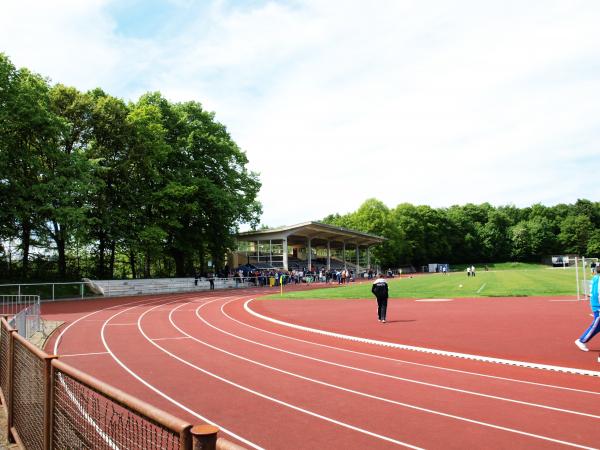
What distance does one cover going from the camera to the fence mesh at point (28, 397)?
15.7 feet

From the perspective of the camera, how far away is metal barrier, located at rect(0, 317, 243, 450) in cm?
289

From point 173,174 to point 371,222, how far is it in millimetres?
54144

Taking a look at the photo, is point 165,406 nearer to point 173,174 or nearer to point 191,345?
point 191,345

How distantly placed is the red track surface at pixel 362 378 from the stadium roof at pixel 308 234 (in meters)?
37.1

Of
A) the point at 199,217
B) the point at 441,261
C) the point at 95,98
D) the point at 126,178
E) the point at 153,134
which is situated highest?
the point at 95,98

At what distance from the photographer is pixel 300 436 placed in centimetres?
602

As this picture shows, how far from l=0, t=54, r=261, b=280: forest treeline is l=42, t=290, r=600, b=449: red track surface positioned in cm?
1638

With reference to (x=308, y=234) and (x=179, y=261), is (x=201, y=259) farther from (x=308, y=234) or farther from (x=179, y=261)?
(x=308, y=234)

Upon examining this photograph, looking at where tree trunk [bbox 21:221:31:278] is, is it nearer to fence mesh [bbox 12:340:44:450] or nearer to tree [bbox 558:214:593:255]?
fence mesh [bbox 12:340:44:450]

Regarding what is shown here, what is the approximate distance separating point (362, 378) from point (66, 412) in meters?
5.90

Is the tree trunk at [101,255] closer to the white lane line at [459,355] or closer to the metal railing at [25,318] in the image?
the metal railing at [25,318]

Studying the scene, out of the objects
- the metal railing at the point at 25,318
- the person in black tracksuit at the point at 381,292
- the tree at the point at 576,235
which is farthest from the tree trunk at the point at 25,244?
the tree at the point at 576,235

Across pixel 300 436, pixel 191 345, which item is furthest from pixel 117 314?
pixel 300 436

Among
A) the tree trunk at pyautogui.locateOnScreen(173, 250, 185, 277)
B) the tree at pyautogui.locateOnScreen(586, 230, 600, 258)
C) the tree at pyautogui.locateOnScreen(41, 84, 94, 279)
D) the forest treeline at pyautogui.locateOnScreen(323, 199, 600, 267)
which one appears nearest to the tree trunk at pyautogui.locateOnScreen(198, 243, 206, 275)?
the tree trunk at pyautogui.locateOnScreen(173, 250, 185, 277)
